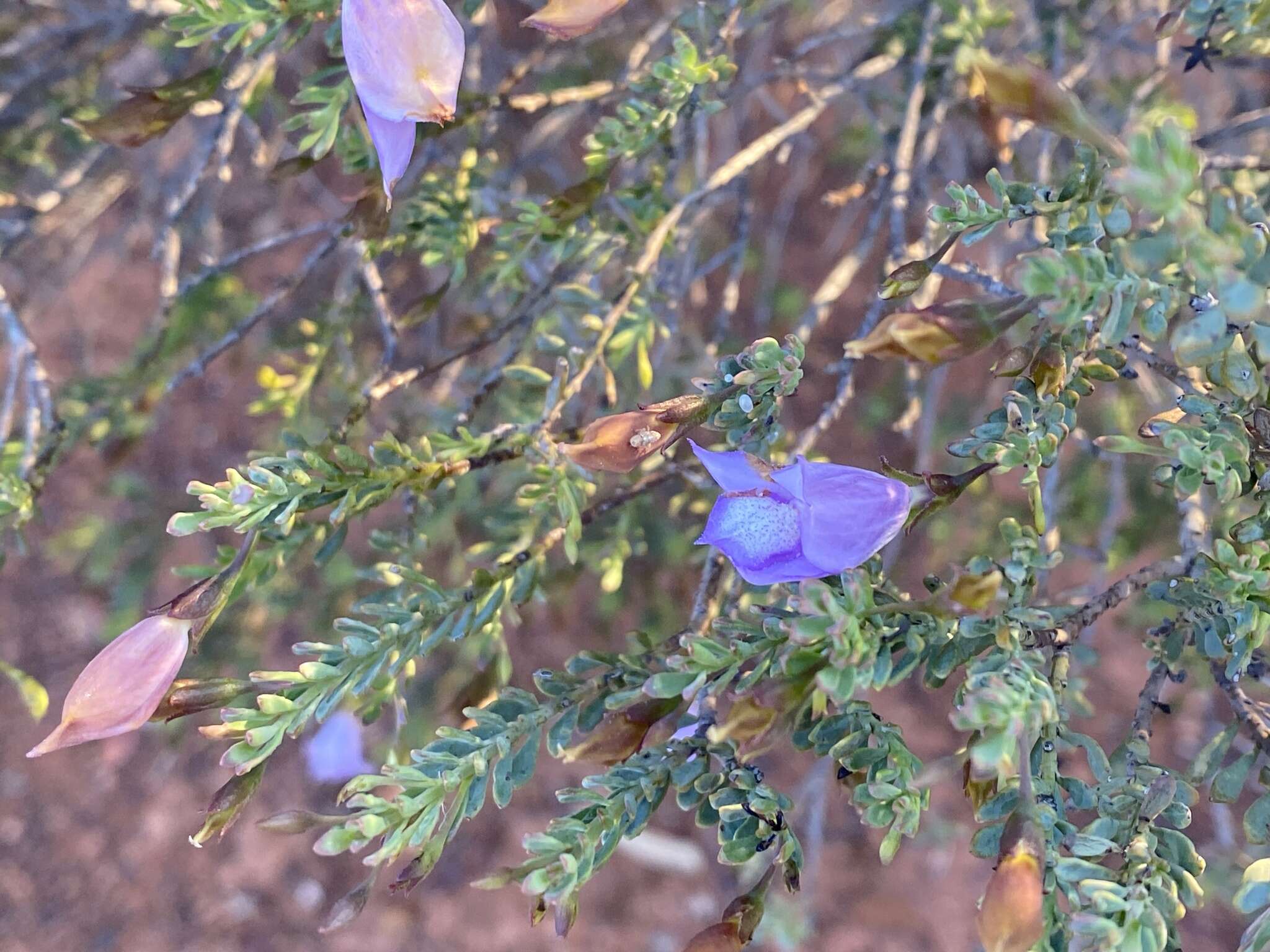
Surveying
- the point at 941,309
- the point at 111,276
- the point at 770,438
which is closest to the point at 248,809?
the point at 111,276

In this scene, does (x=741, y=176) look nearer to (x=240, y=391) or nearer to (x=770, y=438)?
(x=770, y=438)

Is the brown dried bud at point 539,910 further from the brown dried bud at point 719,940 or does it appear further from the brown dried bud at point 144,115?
the brown dried bud at point 144,115

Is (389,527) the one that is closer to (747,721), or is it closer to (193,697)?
(193,697)

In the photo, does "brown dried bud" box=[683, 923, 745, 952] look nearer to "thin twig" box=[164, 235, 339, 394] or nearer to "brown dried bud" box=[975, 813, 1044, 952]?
"brown dried bud" box=[975, 813, 1044, 952]

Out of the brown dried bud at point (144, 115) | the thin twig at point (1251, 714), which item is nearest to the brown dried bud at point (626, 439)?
the thin twig at point (1251, 714)

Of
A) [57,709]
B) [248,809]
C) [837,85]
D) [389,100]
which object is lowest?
[248,809]

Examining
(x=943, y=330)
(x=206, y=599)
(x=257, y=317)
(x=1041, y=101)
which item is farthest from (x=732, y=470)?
(x=257, y=317)
